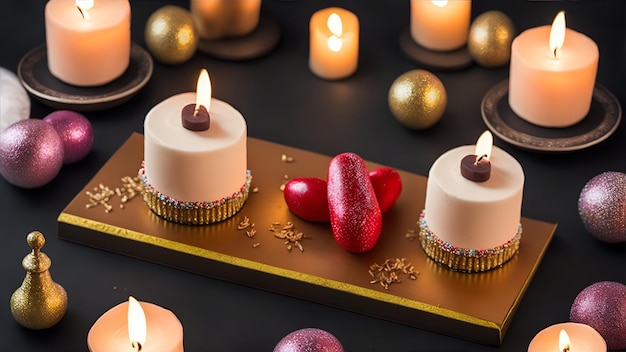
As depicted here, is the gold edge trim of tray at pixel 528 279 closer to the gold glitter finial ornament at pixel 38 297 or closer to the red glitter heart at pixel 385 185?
the red glitter heart at pixel 385 185

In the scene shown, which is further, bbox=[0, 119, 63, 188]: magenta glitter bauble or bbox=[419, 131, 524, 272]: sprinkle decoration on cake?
bbox=[0, 119, 63, 188]: magenta glitter bauble

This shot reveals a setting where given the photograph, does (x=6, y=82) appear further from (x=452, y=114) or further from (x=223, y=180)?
(x=452, y=114)

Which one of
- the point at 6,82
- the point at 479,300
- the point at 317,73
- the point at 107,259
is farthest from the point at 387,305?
the point at 6,82

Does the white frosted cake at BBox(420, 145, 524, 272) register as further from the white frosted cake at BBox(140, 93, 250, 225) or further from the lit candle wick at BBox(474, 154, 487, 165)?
the white frosted cake at BBox(140, 93, 250, 225)

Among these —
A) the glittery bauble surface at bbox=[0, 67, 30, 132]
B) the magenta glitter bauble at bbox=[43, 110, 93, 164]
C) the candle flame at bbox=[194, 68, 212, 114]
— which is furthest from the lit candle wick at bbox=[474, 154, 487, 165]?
the glittery bauble surface at bbox=[0, 67, 30, 132]

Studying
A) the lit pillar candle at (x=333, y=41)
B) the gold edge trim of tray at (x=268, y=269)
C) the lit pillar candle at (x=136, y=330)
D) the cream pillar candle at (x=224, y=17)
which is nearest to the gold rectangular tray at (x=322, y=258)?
the gold edge trim of tray at (x=268, y=269)

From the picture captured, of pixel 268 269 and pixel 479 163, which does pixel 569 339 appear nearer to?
pixel 479 163
